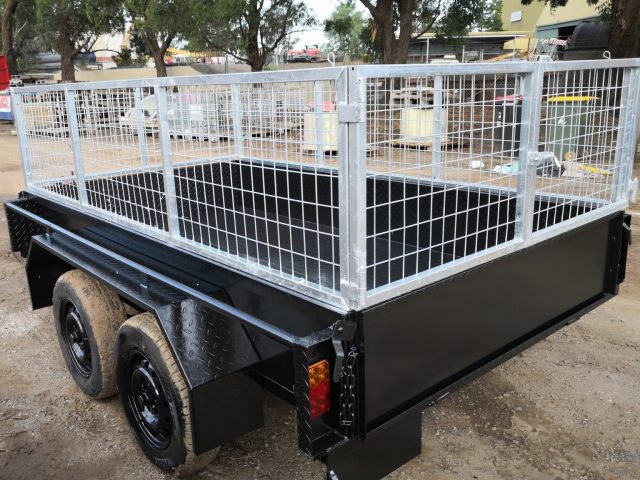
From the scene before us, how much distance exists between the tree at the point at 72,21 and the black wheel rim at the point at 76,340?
25.6 metres

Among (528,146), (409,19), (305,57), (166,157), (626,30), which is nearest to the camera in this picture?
(528,146)

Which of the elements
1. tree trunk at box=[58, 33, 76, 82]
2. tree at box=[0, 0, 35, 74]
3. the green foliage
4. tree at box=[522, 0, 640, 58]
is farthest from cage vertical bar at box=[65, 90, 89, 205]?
tree trunk at box=[58, 33, 76, 82]

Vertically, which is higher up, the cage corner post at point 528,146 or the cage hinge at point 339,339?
the cage corner post at point 528,146

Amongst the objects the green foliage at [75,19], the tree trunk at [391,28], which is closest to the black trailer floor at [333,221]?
the tree trunk at [391,28]

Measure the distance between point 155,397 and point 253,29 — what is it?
2412 cm

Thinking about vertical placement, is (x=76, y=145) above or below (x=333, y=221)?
above

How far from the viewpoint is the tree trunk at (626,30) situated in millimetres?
12367

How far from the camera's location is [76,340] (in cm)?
363

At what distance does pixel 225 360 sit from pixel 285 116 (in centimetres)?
107

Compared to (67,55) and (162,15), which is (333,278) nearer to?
(162,15)

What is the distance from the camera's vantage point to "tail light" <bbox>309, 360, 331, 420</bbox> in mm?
1998

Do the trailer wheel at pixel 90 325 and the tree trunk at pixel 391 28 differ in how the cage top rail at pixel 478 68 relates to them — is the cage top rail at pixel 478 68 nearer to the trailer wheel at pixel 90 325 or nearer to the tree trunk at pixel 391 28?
the trailer wheel at pixel 90 325

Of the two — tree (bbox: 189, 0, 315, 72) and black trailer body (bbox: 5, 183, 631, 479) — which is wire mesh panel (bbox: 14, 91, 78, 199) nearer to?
black trailer body (bbox: 5, 183, 631, 479)

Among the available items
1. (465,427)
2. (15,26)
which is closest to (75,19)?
(15,26)
